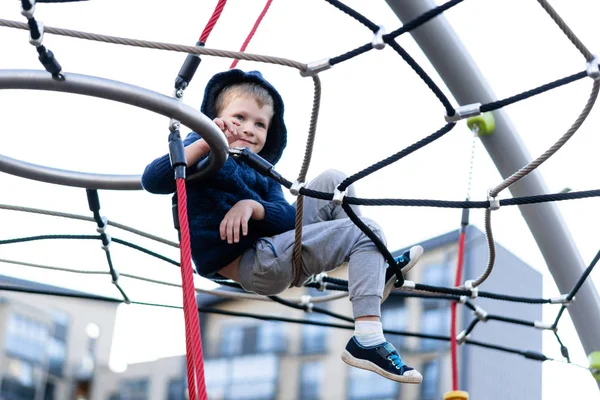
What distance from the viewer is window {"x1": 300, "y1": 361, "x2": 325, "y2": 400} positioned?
12.5 m

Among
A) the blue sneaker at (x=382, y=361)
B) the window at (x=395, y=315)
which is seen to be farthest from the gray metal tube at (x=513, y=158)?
the window at (x=395, y=315)

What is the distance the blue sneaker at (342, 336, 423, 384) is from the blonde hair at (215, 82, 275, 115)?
428 mm

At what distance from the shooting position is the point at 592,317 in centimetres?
222

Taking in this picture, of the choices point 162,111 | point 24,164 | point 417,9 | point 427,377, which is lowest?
point 162,111

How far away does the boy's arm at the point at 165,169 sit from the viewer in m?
1.54

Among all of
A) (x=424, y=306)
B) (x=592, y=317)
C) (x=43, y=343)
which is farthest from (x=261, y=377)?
(x=592, y=317)

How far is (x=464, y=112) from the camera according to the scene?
5.00ft

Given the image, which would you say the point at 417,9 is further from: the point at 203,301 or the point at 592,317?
the point at 203,301

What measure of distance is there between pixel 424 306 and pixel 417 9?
10201 mm

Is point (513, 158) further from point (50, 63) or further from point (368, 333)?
point (50, 63)

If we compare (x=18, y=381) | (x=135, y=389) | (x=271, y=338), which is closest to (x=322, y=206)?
(x=271, y=338)

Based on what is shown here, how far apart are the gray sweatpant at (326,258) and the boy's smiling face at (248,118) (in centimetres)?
12

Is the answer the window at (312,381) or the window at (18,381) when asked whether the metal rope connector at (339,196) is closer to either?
the window at (312,381)

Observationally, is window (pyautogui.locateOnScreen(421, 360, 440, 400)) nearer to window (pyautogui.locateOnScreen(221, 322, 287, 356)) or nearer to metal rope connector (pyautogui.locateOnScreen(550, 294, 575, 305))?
window (pyautogui.locateOnScreen(221, 322, 287, 356))
